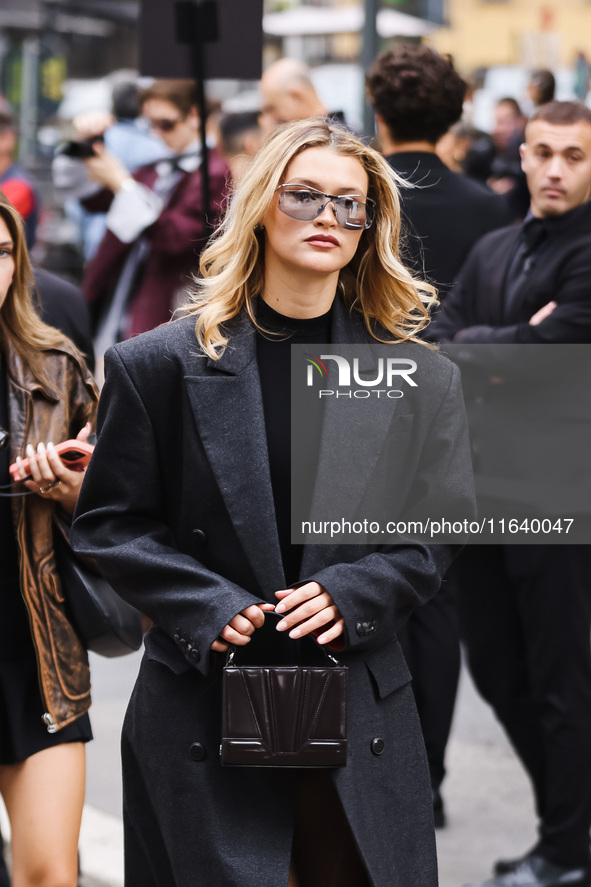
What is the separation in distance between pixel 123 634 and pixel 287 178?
4.00 feet

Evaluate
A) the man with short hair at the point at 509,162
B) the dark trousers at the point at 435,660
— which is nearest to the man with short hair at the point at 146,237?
the man with short hair at the point at 509,162

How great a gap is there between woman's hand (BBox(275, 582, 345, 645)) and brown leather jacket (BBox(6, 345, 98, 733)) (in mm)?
859

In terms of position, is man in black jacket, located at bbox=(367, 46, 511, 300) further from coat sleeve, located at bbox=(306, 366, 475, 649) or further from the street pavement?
the street pavement

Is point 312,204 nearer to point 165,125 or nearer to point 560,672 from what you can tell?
point 560,672

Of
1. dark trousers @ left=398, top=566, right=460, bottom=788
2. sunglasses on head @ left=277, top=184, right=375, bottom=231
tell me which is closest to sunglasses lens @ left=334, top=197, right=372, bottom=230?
sunglasses on head @ left=277, top=184, right=375, bottom=231

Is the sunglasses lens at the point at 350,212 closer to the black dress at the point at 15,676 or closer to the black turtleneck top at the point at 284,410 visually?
the black turtleneck top at the point at 284,410

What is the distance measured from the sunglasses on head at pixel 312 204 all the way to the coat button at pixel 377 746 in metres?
1.04

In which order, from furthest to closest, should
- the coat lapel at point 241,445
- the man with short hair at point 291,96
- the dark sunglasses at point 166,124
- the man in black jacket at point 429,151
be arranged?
the dark sunglasses at point 166,124 < the man with short hair at point 291,96 < the man in black jacket at point 429,151 < the coat lapel at point 241,445

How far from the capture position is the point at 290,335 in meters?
2.77

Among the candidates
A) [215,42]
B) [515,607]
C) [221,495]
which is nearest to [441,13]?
[215,42]

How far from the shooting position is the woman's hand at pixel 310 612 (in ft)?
8.16

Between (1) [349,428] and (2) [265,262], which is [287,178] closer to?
(2) [265,262]

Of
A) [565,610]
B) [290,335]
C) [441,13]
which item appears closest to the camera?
[290,335]

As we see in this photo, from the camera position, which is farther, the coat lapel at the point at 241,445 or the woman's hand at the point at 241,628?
the coat lapel at the point at 241,445
